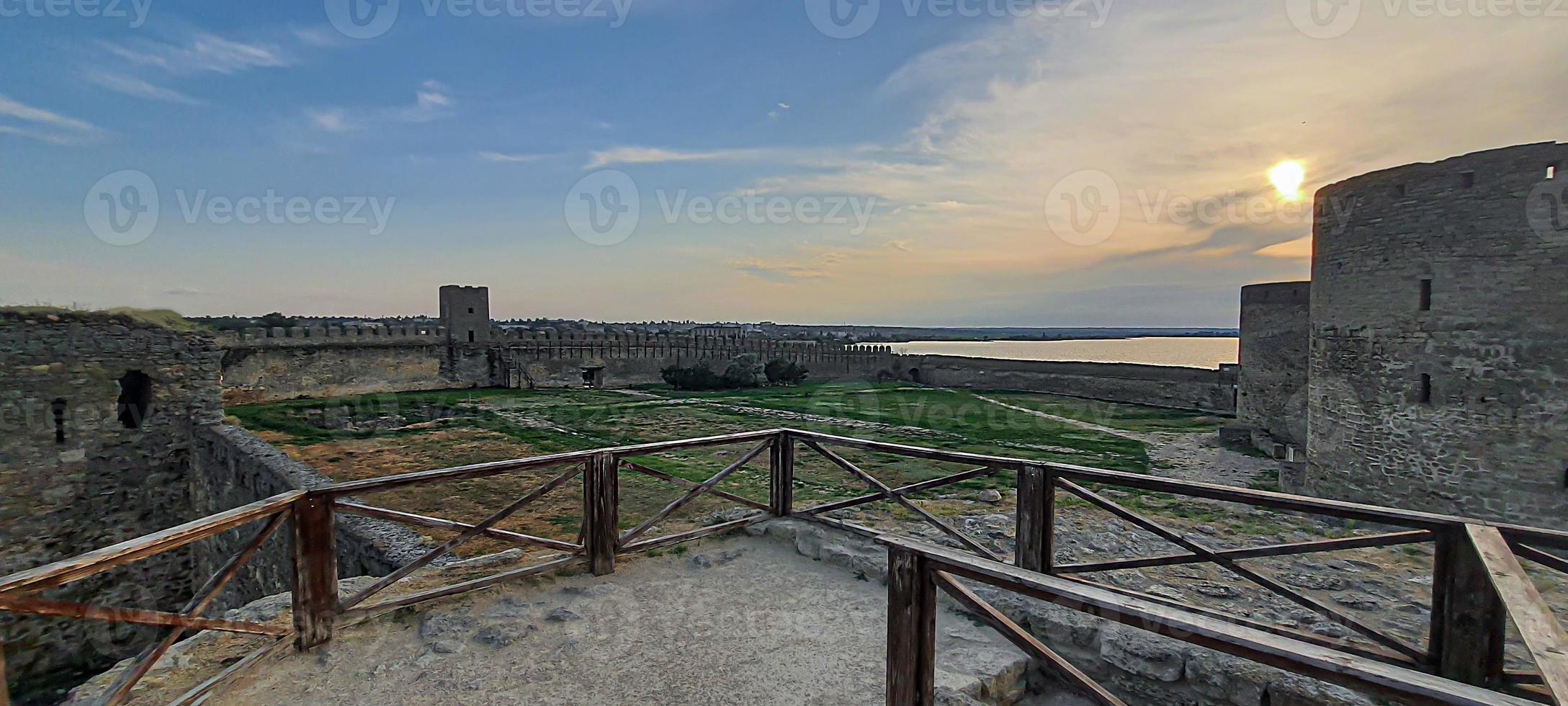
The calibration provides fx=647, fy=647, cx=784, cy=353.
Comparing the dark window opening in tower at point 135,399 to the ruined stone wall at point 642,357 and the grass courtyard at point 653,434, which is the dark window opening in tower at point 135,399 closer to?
the grass courtyard at point 653,434

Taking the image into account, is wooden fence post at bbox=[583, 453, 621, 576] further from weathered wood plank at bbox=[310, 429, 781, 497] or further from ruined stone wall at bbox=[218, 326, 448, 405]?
ruined stone wall at bbox=[218, 326, 448, 405]

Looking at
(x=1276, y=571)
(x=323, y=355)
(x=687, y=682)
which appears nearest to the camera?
(x=687, y=682)

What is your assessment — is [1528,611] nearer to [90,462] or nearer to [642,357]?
[90,462]

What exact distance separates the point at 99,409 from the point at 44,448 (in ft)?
3.05

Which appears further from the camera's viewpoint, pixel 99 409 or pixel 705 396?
pixel 705 396

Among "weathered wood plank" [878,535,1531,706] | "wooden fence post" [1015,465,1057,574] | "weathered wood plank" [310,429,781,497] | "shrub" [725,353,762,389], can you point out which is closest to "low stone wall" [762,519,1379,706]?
"wooden fence post" [1015,465,1057,574]

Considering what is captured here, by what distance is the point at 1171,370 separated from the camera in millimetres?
24281

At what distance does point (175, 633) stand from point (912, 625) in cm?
352

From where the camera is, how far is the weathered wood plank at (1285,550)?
335 centimetres

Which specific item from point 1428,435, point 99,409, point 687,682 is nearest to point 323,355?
point 99,409

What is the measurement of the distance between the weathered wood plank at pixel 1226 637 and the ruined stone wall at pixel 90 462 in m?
14.0

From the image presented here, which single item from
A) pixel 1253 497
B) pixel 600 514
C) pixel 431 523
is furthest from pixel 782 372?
pixel 1253 497

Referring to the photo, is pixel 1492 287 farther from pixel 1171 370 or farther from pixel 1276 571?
pixel 1171 370

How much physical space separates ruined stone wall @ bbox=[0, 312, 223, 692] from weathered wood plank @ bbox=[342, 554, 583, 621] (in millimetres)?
10169
